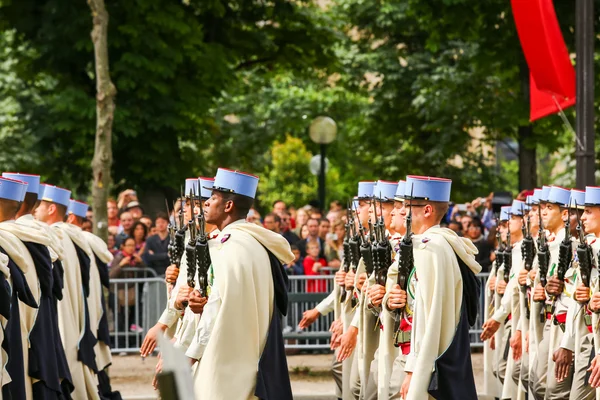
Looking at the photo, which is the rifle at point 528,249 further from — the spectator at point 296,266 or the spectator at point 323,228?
the spectator at point 323,228

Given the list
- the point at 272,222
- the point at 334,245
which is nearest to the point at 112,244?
the point at 272,222

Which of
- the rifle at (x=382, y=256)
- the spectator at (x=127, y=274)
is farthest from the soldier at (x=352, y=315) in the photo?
the spectator at (x=127, y=274)

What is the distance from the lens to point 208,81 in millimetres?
22000

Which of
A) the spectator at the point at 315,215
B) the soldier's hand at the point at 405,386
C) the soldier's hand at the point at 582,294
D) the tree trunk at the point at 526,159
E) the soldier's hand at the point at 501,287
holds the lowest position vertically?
the soldier's hand at the point at 405,386

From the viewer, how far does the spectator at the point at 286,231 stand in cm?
1768

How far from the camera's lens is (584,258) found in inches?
366

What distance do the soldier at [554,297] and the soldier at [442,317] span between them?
213cm

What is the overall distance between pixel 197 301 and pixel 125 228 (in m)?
9.99

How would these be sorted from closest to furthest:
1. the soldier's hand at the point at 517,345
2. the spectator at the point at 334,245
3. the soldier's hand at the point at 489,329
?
the soldier's hand at the point at 489,329 < the soldier's hand at the point at 517,345 < the spectator at the point at 334,245

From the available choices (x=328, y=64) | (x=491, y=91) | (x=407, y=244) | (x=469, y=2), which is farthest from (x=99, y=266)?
(x=491, y=91)

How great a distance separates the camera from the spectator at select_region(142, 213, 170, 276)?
16.5 m

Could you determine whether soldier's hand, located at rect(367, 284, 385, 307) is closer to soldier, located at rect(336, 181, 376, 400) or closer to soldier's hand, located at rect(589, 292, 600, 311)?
soldier, located at rect(336, 181, 376, 400)

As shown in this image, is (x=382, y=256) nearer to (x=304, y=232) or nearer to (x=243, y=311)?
(x=243, y=311)

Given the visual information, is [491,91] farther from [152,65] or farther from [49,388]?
[49,388]
